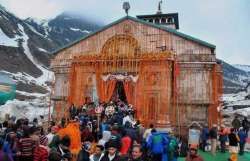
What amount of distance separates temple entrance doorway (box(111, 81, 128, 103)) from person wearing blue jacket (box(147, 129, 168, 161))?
37.2ft

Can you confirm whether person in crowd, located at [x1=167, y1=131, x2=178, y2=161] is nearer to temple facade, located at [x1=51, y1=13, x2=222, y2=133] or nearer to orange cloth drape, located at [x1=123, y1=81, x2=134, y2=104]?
temple facade, located at [x1=51, y1=13, x2=222, y2=133]

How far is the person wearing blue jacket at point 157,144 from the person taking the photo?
447 inches

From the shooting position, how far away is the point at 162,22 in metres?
33.9

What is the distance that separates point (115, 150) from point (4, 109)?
31827 millimetres

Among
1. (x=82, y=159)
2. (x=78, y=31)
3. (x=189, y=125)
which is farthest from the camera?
(x=78, y=31)

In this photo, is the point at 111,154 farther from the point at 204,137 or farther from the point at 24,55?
the point at 24,55

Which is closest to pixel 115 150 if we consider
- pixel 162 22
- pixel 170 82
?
pixel 170 82

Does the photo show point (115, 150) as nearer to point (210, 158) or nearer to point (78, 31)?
point (210, 158)

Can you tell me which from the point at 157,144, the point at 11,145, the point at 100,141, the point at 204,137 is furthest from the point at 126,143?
the point at 204,137

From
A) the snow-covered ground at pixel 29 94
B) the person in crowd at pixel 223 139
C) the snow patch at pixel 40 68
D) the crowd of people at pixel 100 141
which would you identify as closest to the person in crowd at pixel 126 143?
the crowd of people at pixel 100 141

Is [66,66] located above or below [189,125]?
above

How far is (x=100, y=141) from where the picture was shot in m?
9.05

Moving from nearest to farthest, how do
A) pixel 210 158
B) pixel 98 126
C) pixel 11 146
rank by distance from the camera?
pixel 11 146
pixel 98 126
pixel 210 158

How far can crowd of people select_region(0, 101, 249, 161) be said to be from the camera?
22.3 ft
